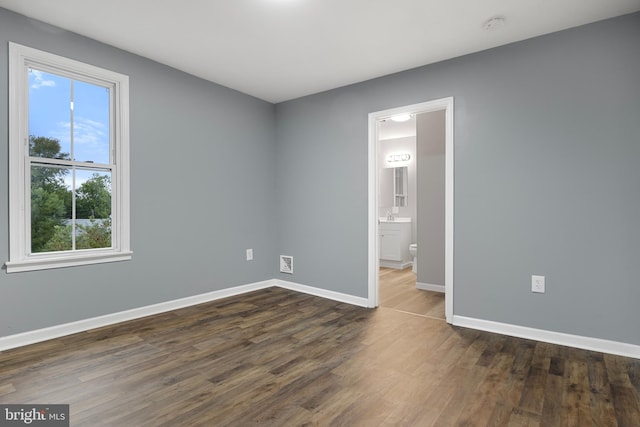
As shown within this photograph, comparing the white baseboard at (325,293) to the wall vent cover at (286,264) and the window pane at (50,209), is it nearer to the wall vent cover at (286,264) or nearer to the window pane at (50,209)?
the wall vent cover at (286,264)

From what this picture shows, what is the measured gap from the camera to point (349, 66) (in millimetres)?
3381

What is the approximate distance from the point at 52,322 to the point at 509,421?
3.29 meters

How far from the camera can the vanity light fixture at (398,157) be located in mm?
6824

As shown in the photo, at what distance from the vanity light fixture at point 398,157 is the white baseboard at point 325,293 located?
12.4 feet

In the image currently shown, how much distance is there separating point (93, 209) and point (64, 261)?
502 millimetres

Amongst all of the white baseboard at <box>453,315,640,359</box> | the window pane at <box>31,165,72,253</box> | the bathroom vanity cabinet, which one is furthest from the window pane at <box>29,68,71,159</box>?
the bathroom vanity cabinet

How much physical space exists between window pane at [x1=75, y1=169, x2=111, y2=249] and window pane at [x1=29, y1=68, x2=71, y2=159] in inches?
9.8

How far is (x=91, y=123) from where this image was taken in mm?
2988

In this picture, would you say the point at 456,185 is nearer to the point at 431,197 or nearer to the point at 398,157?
the point at 431,197

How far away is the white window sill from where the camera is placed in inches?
99.0

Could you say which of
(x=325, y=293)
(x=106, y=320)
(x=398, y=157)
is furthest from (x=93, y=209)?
(x=398, y=157)

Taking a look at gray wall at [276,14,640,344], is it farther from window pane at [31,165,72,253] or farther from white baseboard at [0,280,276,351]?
window pane at [31,165,72,253]

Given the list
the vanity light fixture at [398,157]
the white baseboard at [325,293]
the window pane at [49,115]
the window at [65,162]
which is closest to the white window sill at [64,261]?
the window at [65,162]

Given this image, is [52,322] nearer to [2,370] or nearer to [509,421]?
[2,370]
